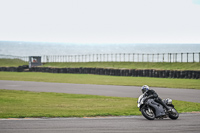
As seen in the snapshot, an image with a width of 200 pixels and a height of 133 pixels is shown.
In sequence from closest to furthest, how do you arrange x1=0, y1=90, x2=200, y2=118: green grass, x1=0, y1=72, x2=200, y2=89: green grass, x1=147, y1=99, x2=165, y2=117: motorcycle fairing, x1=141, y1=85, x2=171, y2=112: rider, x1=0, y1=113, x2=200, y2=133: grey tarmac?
x1=0, y1=113, x2=200, y2=133: grey tarmac < x1=147, y1=99, x2=165, y2=117: motorcycle fairing < x1=141, y1=85, x2=171, y2=112: rider < x1=0, y1=90, x2=200, y2=118: green grass < x1=0, y1=72, x2=200, y2=89: green grass

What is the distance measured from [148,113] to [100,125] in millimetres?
2019

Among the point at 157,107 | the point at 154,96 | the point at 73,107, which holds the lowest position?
the point at 73,107

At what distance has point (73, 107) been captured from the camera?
1703cm

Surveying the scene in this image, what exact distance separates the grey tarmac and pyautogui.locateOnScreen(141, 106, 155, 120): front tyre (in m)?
0.16

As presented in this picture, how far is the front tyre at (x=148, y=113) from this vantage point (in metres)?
12.8

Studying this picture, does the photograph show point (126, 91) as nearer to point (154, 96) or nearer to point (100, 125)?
point (154, 96)

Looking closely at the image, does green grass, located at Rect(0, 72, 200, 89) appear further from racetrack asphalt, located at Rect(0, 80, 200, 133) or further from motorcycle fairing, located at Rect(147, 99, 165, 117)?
racetrack asphalt, located at Rect(0, 80, 200, 133)

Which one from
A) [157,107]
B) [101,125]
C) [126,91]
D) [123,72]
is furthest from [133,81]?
[101,125]

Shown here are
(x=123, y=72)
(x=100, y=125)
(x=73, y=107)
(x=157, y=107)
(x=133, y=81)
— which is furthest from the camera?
(x=123, y=72)

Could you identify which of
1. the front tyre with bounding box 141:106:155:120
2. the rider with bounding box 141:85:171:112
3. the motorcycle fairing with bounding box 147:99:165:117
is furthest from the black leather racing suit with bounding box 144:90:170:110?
the front tyre with bounding box 141:106:155:120

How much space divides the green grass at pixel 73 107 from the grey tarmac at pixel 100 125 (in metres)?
1.32

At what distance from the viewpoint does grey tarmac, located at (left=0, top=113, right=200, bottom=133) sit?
34.8 feet

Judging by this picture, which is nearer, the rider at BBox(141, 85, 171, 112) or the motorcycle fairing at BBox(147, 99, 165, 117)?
the motorcycle fairing at BBox(147, 99, 165, 117)

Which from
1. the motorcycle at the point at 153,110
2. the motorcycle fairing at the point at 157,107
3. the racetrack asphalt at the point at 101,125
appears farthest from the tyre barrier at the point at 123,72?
the motorcycle fairing at the point at 157,107
